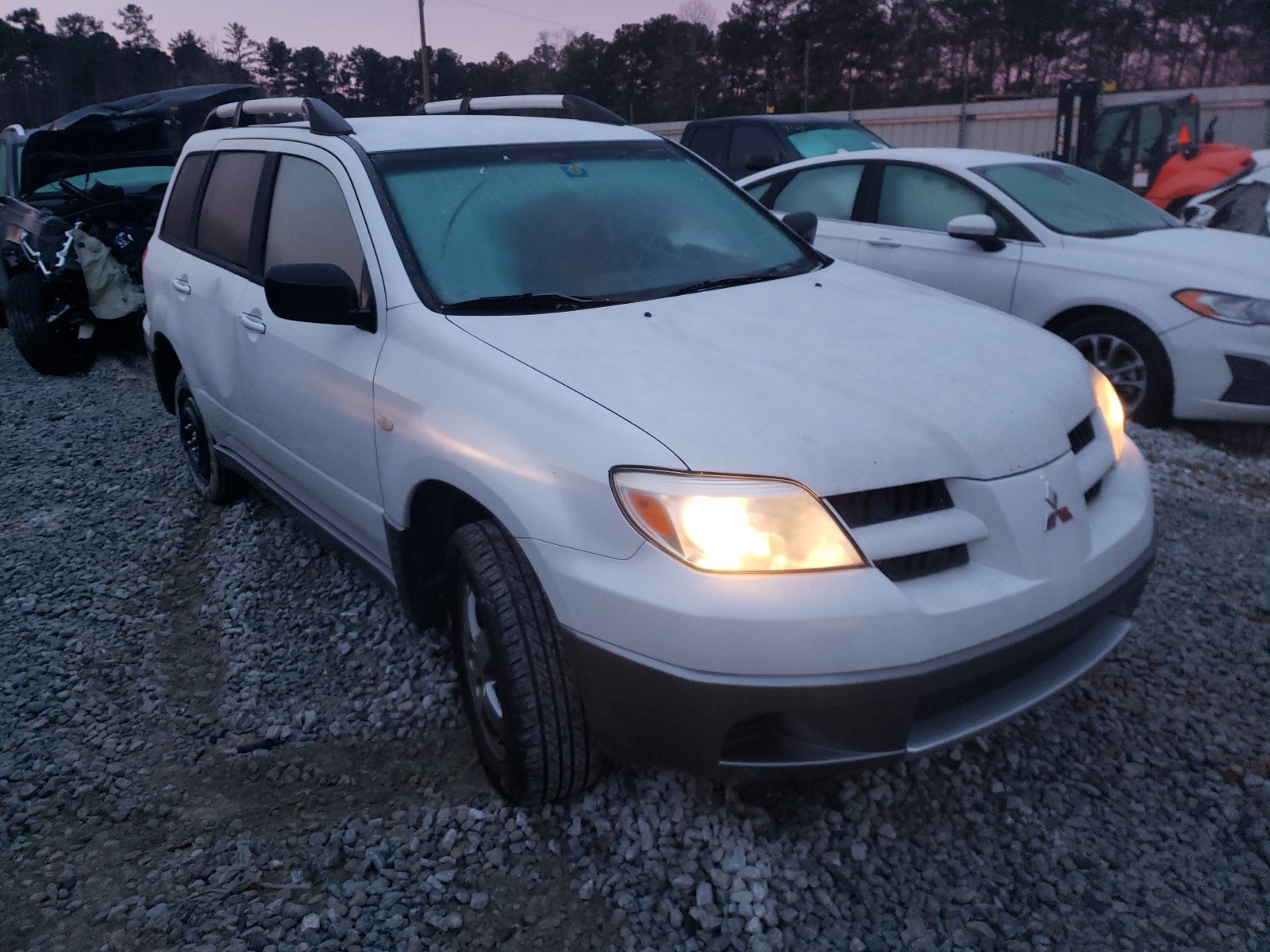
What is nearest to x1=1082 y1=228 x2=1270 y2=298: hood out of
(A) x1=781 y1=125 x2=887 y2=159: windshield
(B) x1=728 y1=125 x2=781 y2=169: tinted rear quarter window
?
(A) x1=781 y1=125 x2=887 y2=159: windshield

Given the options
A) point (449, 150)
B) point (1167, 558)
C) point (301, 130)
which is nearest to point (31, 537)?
point (301, 130)

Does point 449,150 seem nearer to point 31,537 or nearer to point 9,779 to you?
point 9,779

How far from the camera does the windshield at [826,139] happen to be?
36.8 feet

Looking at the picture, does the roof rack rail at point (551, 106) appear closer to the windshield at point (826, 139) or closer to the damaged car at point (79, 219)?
the damaged car at point (79, 219)

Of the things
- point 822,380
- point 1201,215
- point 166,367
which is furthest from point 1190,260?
point 166,367

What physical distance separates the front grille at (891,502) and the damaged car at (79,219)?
23.9 ft

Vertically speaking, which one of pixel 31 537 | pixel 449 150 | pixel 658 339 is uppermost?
pixel 449 150

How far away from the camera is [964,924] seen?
7.29 ft

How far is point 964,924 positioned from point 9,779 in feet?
8.60

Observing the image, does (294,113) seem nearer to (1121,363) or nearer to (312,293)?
(312,293)

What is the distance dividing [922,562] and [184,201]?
3967 mm

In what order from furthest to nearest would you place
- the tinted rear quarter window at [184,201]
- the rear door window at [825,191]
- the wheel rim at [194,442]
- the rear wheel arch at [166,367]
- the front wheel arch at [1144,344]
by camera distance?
the rear door window at [825,191] → the front wheel arch at [1144,344] → the rear wheel arch at [166,367] → the wheel rim at [194,442] → the tinted rear quarter window at [184,201]

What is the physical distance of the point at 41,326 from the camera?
25.4ft

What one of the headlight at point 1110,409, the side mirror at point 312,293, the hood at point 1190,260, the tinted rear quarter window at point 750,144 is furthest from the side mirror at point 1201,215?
the side mirror at point 312,293
